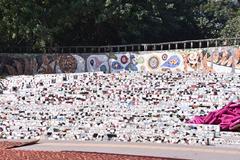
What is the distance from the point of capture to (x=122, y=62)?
47.0 meters

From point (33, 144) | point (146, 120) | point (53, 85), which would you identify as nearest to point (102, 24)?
point (53, 85)

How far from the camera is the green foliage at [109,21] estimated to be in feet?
159

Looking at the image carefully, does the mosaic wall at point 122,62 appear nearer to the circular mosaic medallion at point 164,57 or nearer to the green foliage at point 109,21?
the circular mosaic medallion at point 164,57

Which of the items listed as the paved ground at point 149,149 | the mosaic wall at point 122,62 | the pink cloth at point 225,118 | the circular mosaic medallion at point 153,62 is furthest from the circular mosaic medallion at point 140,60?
the paved ground at point 149,149

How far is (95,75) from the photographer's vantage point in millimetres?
38750

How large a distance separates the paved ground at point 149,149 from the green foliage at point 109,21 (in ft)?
108

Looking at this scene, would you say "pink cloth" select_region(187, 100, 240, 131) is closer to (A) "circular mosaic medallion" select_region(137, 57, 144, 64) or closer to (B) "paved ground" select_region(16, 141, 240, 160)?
(B) "paved ground" select_region(16, 141, 240, 160)

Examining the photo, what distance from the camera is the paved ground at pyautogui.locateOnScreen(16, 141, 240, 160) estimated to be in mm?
13023

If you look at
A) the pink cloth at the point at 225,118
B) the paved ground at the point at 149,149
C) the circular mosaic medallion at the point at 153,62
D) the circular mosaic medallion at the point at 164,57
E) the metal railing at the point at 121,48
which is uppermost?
the metal railing at the point at 121,48

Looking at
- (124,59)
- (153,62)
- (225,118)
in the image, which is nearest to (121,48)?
(124,59)

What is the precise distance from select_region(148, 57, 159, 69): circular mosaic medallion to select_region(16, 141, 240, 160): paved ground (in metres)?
29.4

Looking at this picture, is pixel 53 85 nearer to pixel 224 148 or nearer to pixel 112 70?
pixel 112 70

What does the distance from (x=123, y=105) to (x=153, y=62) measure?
20.4 m

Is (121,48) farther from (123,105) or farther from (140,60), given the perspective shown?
(123,105)
